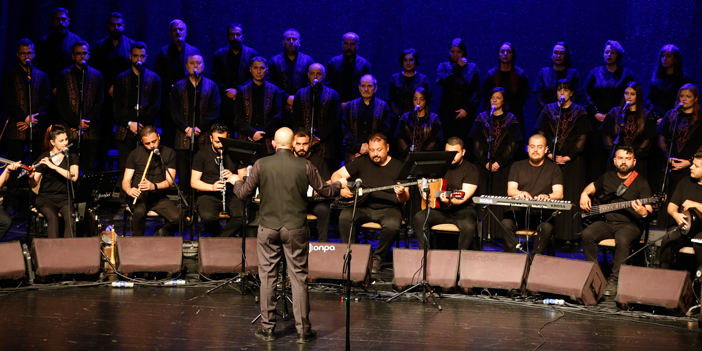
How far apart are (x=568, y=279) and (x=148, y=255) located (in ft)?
13.2

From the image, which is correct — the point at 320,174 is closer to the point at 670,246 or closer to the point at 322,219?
the point at 322,219

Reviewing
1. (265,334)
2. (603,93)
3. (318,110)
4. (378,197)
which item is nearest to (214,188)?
(378,197)

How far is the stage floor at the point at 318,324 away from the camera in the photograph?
486 centimetres

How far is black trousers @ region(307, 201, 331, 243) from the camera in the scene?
7332mm

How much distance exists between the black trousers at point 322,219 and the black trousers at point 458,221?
0.98 metres

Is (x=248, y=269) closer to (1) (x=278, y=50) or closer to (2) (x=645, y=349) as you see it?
(2) (x=645, y=349)

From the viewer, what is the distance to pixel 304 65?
927 cm

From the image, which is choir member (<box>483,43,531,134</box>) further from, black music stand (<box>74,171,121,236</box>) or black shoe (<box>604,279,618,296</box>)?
black music stand (<box>74,171,121,236</box>)

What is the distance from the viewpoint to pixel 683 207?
6.47 m

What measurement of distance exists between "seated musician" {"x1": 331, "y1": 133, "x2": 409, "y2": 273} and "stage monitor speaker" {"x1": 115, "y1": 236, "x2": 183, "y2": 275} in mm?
1746

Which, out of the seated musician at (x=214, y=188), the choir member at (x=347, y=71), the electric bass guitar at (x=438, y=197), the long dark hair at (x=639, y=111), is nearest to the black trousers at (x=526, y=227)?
the electric bass guitar at (x=438, y=197)

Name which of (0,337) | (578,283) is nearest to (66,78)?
(0,337)

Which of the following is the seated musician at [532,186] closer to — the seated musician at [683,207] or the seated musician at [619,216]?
the seated musician at [619,216]

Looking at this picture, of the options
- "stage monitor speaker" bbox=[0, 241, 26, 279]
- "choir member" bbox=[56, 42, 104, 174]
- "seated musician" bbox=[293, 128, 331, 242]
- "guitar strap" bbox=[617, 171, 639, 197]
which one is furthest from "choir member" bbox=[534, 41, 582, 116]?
"stage monitor speaker" bbox=[0, 241, 26, 279]
